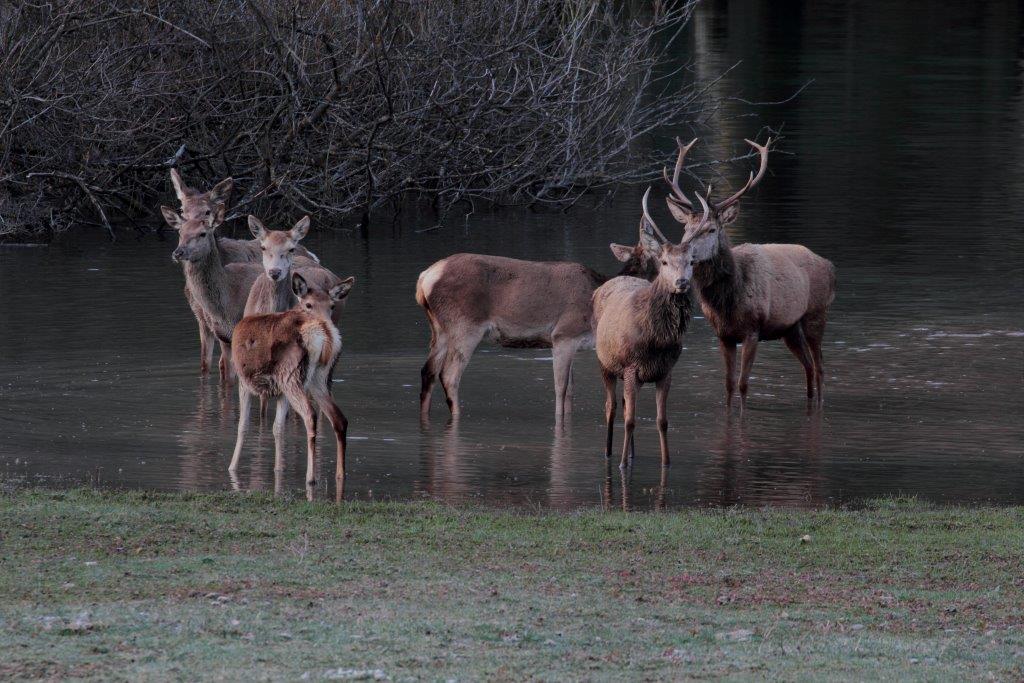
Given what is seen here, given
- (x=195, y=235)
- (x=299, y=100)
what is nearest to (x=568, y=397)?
(x=195, y=235)

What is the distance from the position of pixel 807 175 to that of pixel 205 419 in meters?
19.3

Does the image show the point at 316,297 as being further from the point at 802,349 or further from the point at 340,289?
the point at 802,349

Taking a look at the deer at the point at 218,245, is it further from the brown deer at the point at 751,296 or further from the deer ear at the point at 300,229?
the brown deer at the point at 751,296

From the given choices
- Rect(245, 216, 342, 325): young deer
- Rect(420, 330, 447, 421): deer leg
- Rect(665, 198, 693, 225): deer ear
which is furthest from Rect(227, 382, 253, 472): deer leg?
Rect(665, 198, 693, 225): deer ear

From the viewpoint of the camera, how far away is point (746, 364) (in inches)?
547

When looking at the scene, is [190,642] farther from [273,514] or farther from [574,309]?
[574,309]

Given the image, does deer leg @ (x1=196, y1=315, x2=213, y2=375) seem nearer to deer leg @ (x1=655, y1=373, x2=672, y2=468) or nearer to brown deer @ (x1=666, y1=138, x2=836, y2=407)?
A: brown deer @ (x1=666, y1=138, x2=836, y2=407)

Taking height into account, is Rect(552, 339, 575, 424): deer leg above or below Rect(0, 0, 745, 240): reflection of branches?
below

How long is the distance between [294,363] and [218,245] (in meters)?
4.99

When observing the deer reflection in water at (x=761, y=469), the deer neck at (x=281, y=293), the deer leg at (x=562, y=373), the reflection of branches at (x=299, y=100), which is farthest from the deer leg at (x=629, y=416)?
the reflection of branches at (x=299, y=100)

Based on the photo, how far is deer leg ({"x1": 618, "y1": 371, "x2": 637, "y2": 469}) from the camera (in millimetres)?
11852

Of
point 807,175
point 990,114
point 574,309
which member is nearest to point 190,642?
point 574,309

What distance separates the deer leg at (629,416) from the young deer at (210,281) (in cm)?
365

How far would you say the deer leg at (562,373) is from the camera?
44.0 ft
